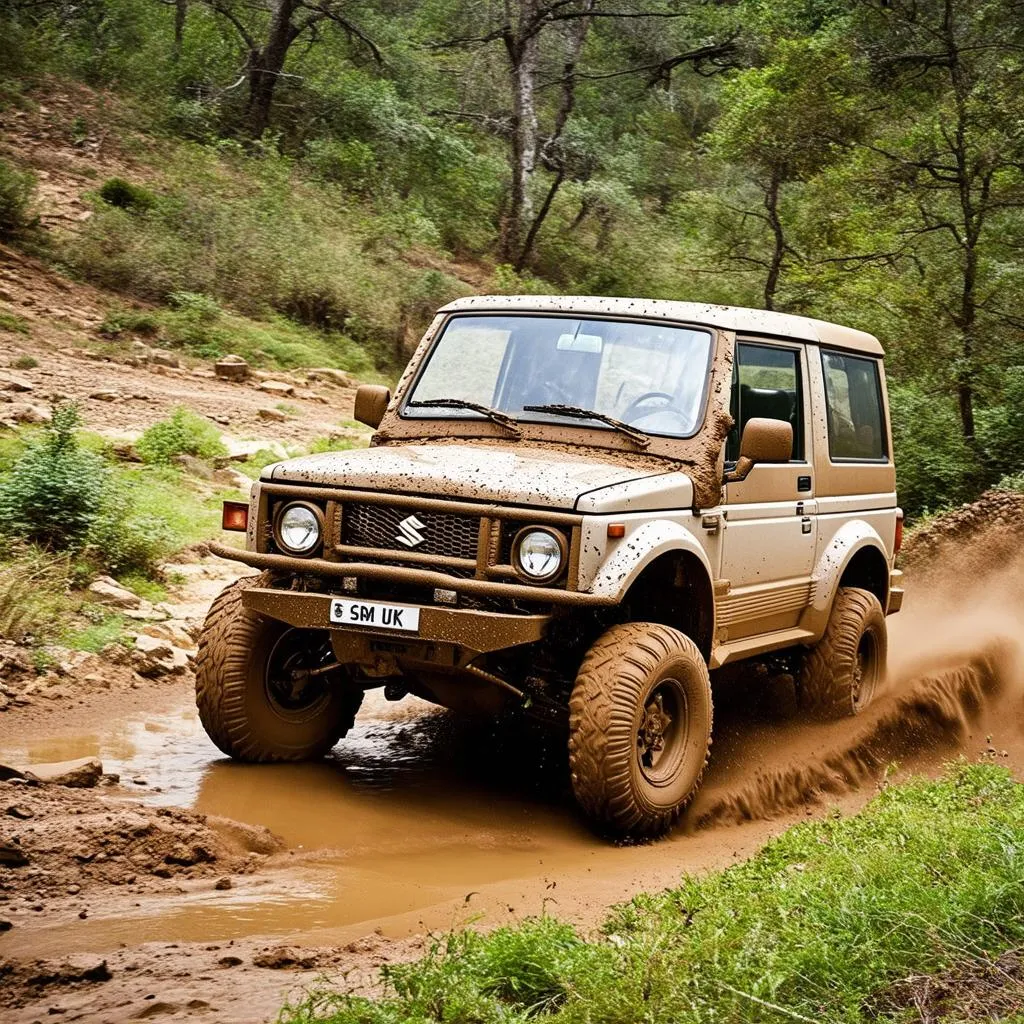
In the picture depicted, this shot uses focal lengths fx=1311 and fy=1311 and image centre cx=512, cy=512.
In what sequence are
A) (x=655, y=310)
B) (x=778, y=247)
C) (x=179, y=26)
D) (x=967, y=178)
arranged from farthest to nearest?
(x=179, y=26) < (x=778, y=247) < (x=967, y=178) < (x=655, y=310)

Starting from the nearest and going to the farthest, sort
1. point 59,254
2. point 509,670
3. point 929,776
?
point 509,670 → point 929,776 → point 59,254

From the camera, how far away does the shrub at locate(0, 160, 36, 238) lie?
58.9ft

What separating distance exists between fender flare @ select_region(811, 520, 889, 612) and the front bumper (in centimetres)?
238

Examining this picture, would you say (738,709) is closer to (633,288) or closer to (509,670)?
(509,670)

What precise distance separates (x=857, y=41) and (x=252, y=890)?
64.0 feet

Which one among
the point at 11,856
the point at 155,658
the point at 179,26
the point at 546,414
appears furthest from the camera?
the point at 179,26

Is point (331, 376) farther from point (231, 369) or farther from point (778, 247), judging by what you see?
point (778, 247)

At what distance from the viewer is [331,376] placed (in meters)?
17.7

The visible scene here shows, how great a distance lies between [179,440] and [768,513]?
7101mm

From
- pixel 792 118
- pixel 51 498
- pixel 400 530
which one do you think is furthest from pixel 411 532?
pixel 792 118

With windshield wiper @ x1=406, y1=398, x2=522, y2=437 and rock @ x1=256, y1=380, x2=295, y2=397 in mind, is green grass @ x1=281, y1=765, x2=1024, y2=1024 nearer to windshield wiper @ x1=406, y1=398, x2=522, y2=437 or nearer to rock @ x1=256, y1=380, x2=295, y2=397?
windshield wiper @ x1=406, y1=398, x2=522, y2=437

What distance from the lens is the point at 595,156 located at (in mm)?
30859

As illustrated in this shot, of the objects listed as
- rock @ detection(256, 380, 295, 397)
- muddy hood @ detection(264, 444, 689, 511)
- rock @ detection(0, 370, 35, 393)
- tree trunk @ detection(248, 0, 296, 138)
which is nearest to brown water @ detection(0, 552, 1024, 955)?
muddy hood @ detection(264, 444, 689, 511)

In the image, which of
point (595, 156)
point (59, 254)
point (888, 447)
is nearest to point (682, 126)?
point (595, 156)
